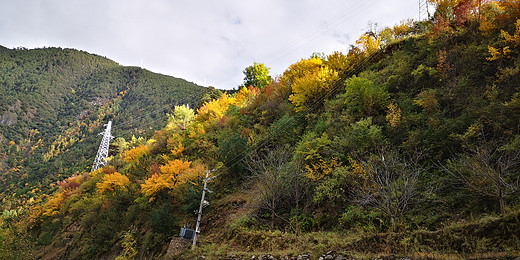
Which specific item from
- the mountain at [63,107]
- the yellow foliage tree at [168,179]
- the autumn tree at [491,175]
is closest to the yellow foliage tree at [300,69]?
the yellow foliage tree at [168,179]

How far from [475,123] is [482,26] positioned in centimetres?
950

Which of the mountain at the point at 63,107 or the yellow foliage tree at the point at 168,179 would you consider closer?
the yellow foliage tree at the point at 168,179

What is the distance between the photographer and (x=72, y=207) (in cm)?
3556

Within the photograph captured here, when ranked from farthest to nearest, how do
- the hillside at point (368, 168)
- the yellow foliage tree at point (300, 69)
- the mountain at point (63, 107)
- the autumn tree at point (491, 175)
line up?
the mountain at point (63, 107) → the yellow foliage tree at point (300, 69) → the hillside at point (368, 168) → the autumn tree at point (491, 175)

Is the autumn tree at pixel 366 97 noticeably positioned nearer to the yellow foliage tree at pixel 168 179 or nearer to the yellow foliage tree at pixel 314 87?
the yellow foliage tree at pixel 314 87

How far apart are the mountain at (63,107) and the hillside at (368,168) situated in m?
47.1

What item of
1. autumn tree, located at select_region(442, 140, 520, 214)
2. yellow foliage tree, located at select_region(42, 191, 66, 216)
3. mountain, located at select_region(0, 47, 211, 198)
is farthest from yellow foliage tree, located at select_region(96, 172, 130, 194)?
mountain, located at select_region(0, 47, 211, 198)

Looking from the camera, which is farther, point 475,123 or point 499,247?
point 475,123

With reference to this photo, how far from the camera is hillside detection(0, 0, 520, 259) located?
32.4ft

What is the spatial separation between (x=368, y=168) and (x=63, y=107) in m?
164

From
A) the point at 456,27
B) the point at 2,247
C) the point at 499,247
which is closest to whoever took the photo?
the point at 499,247

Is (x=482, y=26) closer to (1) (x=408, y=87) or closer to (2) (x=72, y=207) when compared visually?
(1) (x=408, y=87)

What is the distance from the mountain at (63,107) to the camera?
305ft

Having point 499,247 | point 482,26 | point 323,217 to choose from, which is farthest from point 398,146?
point 482,26
